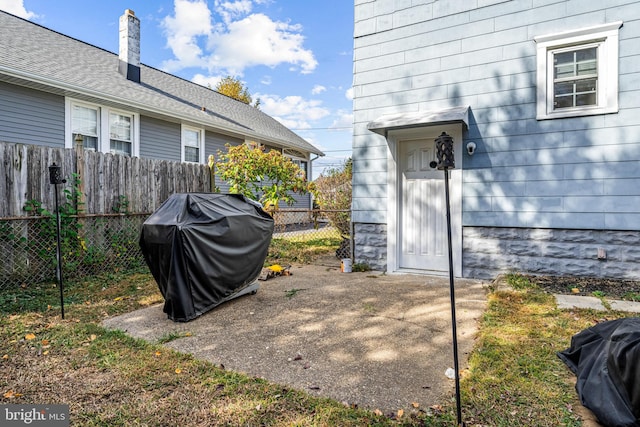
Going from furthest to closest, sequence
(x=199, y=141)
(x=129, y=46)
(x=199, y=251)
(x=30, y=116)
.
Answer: (x=199, y=141)
(x=129, y=46)
(x=30, y=116)
(x=199, y=251)

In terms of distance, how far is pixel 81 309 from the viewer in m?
4.13

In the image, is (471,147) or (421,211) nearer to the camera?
(471,147)

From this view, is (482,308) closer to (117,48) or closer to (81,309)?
(81,309)

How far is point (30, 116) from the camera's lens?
741 centimetres

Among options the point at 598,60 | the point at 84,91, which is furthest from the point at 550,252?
the point at 84,91

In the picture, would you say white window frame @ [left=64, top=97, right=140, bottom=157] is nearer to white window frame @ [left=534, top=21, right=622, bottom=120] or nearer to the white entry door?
the white entry door

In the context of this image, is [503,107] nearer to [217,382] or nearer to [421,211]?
[421,211]

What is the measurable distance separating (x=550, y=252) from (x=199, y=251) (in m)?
4.62

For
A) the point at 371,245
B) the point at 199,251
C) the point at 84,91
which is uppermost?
the point at 84,91

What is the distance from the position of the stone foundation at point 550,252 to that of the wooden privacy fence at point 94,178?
216 inches

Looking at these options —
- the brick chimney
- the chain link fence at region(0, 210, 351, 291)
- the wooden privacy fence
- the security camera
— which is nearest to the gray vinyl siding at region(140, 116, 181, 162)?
the brick chimney

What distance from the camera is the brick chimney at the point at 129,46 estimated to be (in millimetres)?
10062

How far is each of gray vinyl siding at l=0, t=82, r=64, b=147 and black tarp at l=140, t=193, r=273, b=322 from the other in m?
5.41

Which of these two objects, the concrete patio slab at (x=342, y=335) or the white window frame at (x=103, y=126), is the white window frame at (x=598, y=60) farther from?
the white window frame at (x=103, y=126)
